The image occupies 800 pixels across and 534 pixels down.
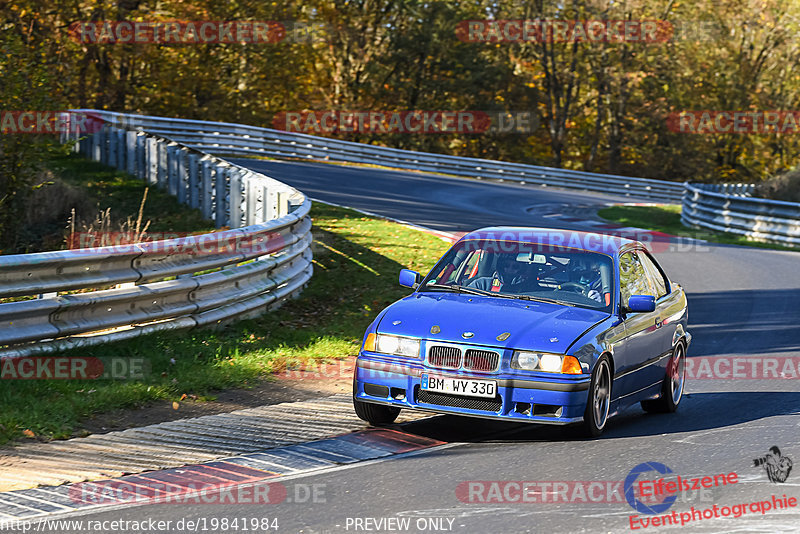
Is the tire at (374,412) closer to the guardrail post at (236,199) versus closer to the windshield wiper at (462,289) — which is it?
the windshield wiper at (462,289)

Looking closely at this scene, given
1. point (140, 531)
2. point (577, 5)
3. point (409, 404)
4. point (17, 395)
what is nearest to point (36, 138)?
point (17, 395)

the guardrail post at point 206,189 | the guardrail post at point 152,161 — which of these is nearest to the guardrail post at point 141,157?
the guardrail post at point 152,161

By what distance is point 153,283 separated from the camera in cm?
976

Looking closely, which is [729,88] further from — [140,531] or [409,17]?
[140,531]

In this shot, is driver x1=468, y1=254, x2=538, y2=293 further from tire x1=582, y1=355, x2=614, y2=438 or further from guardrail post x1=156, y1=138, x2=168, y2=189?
guardrail post x1=156, y1=138, x2=168, y2=189

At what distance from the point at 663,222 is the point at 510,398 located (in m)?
25.4

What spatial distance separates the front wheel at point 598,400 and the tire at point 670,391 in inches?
51.8

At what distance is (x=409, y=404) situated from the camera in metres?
7.42

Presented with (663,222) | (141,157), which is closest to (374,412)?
(141,157)

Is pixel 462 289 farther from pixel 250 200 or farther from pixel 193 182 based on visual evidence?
pixel 193 182

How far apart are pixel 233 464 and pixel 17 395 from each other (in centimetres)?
198

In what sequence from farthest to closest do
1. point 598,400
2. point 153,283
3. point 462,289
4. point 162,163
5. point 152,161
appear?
point 152,161 < point 162,163 < point 153,283 < point 462,289 < point 598,400

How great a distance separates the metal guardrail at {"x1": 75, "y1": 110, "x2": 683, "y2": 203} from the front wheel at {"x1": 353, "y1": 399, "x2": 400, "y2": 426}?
67.9ft

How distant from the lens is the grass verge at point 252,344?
299 inches
